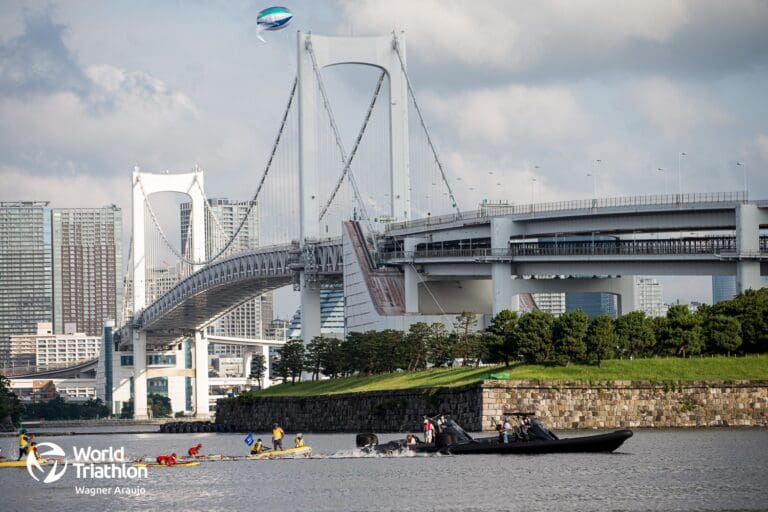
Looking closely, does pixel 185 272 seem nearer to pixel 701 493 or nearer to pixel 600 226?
pixel 600 226

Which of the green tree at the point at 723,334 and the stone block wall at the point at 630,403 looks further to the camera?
the green tree at the point at 723,334

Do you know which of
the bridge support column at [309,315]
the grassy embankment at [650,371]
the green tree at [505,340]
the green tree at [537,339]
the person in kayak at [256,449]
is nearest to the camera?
the person in kayak at [256,449]

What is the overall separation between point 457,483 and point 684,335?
31281 mm

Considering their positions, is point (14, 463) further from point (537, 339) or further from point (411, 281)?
point (411, 281)

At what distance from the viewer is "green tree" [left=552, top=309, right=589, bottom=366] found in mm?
78875

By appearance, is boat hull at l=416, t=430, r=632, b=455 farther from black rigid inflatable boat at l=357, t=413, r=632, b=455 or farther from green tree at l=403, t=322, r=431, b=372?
green tree at l=403, t=322, r=431, b=372

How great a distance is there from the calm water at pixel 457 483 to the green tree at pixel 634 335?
15.4m

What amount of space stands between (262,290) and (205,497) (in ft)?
285

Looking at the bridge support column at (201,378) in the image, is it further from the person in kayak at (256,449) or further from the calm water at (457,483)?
the calm water at (457,483)

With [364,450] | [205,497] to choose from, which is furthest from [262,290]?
[205,497]

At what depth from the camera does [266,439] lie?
89.8 m

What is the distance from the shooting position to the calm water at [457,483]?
4697cm

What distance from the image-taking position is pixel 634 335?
8162 centimetres

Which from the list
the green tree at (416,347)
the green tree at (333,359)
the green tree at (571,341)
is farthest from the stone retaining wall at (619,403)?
the green tree at (333,359)
